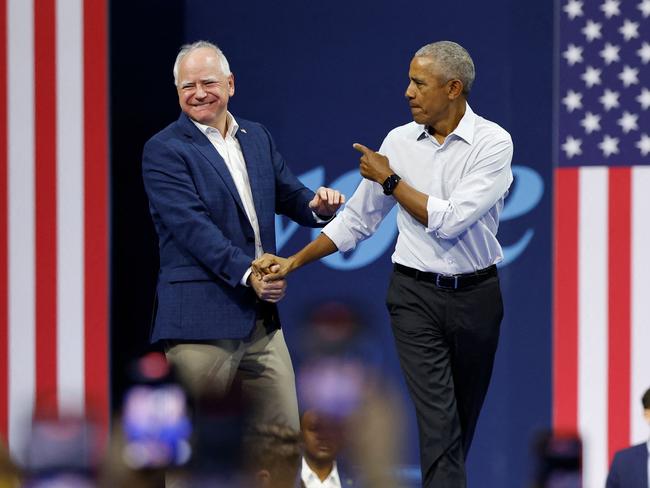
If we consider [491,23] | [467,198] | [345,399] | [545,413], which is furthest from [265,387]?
[491,23]

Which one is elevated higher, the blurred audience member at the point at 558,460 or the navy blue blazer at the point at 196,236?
the navy blue blazer at the point at 196,236

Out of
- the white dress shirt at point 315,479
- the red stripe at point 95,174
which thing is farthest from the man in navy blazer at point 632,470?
the red stripe at point 95,174

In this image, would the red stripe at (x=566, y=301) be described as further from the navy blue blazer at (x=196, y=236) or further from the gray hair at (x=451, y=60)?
the navy blue blazer at (x=196, y=236)

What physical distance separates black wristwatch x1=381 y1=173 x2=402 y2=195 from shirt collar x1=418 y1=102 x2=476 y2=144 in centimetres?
19

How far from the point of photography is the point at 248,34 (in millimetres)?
5363

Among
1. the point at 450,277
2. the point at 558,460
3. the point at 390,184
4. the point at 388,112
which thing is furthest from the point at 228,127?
the point at 558,460

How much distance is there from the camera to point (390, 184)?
392cm

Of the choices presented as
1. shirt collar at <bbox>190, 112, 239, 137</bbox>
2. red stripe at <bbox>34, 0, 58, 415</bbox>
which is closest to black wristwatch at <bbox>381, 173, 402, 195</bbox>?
shirt collar at <bbox>190, 112, 239, 137</bbox>

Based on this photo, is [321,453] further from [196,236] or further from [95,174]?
[95,174]

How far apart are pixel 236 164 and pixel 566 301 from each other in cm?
163

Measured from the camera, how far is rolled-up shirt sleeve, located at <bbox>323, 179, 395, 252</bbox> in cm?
420

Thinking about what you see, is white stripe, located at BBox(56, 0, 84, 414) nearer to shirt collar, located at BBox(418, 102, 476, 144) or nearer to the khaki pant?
the khaki pant

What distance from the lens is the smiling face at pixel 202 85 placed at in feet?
13.4

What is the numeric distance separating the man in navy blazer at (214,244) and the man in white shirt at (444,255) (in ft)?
0.48
